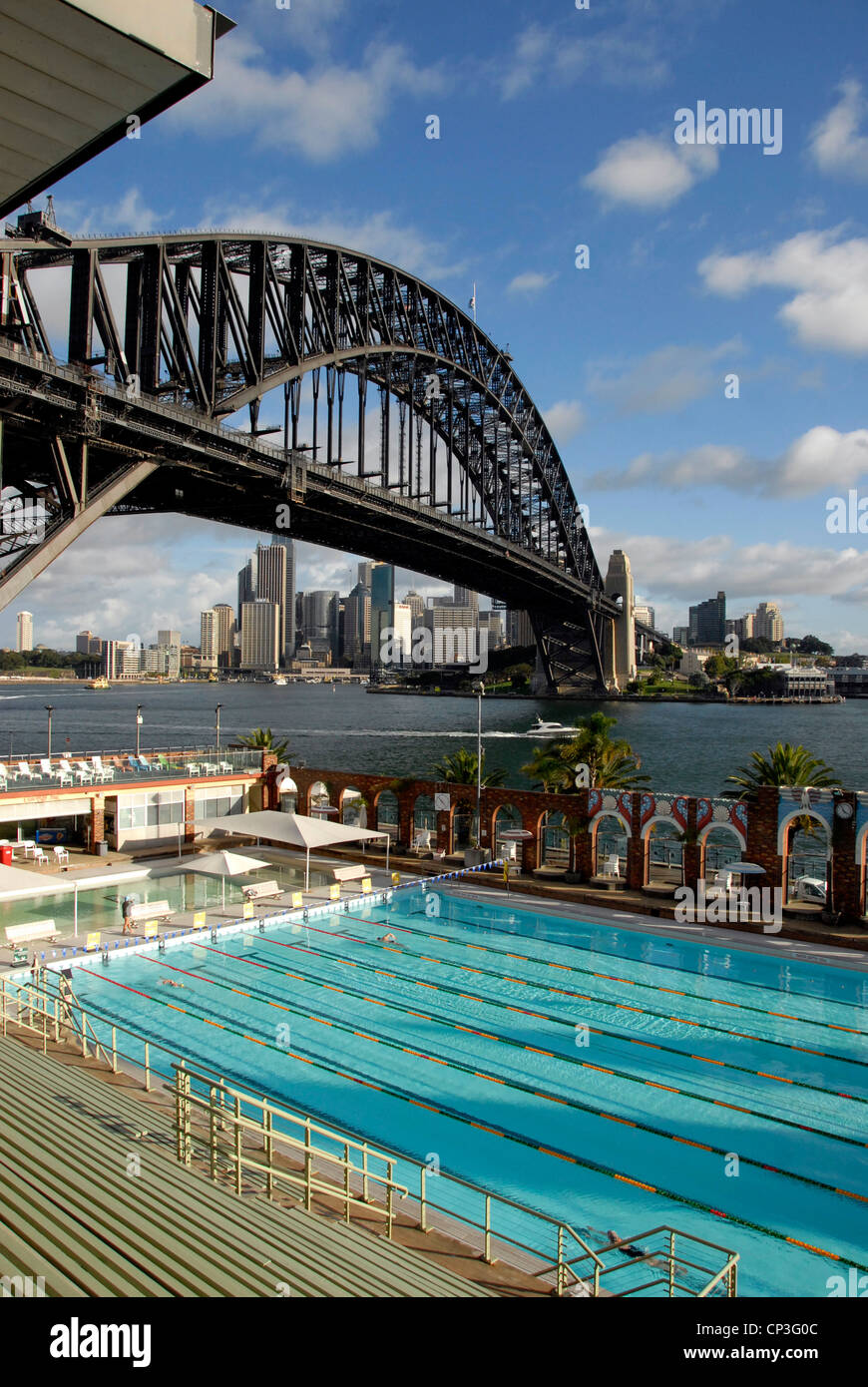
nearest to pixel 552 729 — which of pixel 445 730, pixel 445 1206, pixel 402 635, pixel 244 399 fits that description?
pixel 445 730

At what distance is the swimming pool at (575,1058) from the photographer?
10.3m

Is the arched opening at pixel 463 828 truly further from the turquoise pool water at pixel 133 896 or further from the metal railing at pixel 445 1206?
the metal railing at pixel 445 1206

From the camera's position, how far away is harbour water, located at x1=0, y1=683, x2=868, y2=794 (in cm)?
6136

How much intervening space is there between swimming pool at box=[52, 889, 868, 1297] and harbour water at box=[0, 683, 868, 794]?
21.3 metres

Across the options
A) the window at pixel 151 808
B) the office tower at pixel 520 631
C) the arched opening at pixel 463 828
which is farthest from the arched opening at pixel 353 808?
the office tower at pixel 520 631

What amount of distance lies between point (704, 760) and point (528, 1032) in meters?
52.4

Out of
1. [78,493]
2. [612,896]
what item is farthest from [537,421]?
[612,896]

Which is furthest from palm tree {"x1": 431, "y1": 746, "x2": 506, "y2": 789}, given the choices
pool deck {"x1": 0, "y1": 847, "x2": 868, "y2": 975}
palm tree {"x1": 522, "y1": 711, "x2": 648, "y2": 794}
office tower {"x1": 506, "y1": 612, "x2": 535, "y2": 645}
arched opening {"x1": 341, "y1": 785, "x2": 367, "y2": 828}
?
office tower {"x1": 506, "y1": 612, "x2": 535, "y2": 645}

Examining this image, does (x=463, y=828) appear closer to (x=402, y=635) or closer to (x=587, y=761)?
(x=587, y=761)

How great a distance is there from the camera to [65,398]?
1075 inches

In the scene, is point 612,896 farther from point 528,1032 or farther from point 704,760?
point 704,760

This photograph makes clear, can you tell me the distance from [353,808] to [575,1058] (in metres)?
16.5

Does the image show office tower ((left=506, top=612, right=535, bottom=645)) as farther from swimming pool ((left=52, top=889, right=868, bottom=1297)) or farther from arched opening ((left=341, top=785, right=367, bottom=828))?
swimming pool ((left=52, top=889, right=868, bottom=1297))

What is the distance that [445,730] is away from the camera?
85625mm
